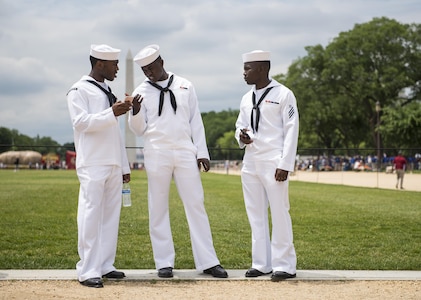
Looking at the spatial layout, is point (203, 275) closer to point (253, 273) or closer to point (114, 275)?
point (253, 273)

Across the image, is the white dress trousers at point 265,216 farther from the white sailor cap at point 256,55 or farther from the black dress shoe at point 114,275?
the black dress shoe at point 114,275

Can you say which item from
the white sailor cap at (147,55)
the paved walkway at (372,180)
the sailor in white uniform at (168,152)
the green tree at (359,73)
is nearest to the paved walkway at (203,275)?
the sailor in white uniform at (168,152)

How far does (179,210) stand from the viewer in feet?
54.4

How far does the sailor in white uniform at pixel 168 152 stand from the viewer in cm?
701

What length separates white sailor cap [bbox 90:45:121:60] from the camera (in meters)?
6.84

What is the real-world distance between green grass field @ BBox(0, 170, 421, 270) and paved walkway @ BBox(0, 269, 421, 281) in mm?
482

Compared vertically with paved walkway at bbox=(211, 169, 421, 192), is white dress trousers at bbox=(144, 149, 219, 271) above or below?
above

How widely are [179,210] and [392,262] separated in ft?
28.9

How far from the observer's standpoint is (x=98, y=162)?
22.2 ft

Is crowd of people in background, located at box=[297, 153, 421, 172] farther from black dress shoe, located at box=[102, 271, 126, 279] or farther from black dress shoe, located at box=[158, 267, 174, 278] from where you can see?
black dress shoe, located at box=[102, 271, 126, 279]

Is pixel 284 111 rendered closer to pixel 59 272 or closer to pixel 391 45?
pixel 59 272

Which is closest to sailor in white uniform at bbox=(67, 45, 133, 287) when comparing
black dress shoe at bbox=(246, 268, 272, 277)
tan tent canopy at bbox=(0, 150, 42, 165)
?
black dress shoe at bbox=(246, 268, 272, 277)

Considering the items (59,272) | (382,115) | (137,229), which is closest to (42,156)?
(382,115)

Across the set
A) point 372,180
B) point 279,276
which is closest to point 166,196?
point 279,276
